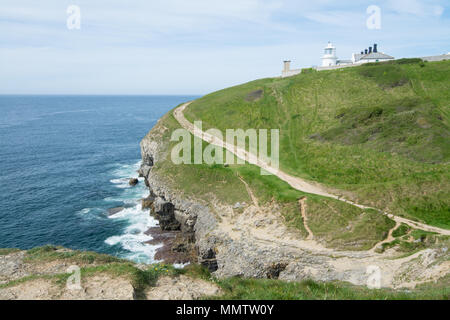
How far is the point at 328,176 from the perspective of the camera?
4819 centimetres

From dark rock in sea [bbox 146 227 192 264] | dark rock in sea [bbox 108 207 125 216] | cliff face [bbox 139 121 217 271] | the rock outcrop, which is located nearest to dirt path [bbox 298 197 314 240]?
cliff face [bbox 139 121 217 271]

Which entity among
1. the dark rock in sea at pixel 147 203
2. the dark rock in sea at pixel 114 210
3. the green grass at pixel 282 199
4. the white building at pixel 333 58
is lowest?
the dark rock in sea at pixel 114 210

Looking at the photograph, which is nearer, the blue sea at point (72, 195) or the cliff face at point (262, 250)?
the cliff face at point (262, 250)

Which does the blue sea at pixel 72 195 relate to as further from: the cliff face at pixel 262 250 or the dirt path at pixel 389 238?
the dirt path at pixel 389 238

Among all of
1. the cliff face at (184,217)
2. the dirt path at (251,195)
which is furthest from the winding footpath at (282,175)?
the cliff face at (184,217)

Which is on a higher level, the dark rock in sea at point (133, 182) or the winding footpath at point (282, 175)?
the winding footpath at point (282, 175)

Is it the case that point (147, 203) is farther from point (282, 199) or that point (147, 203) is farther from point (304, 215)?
point (304, 215)

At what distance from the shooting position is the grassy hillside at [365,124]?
41.5 meters

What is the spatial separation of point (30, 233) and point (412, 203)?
57.4 metres

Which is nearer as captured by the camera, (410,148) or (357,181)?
(357,181)

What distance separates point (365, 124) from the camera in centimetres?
6075

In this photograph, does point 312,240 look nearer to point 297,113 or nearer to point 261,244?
point 261,244

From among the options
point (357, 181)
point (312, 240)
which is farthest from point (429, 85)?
point (312, 240)

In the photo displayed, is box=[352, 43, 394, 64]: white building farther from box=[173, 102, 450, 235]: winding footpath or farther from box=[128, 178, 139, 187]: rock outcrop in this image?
box=[128, 178, 139, 187]: rock outcrop
